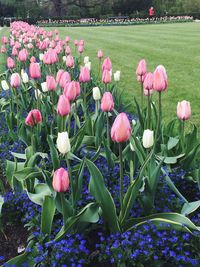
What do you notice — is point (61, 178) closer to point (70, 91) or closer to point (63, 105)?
point (63, 105)

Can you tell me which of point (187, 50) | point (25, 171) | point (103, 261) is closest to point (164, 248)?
point (103, 261)

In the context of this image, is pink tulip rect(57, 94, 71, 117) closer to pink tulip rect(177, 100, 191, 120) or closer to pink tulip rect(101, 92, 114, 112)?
pink tulip rect(101, 92, 114, 112)

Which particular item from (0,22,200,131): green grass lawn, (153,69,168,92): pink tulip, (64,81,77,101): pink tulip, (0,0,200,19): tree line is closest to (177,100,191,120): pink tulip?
(153,69,168,92): pink tulip

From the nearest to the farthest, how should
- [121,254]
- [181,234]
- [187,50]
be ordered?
[121,254]
[181,234]
[187,50]

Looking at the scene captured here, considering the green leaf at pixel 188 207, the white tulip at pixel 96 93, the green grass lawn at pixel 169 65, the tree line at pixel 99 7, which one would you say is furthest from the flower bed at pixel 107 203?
the tree line at pixel 99 7

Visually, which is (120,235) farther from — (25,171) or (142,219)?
(25,171)

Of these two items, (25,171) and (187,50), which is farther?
(187,50)

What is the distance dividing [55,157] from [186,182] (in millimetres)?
1196

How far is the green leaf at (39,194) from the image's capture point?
10.3ft

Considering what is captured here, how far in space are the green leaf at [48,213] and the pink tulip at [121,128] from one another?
2.46 feet

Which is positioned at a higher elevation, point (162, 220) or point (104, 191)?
point (104, 191)

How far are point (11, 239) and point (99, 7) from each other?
180 feet

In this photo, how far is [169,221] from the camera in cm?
268

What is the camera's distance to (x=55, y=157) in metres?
3.24
